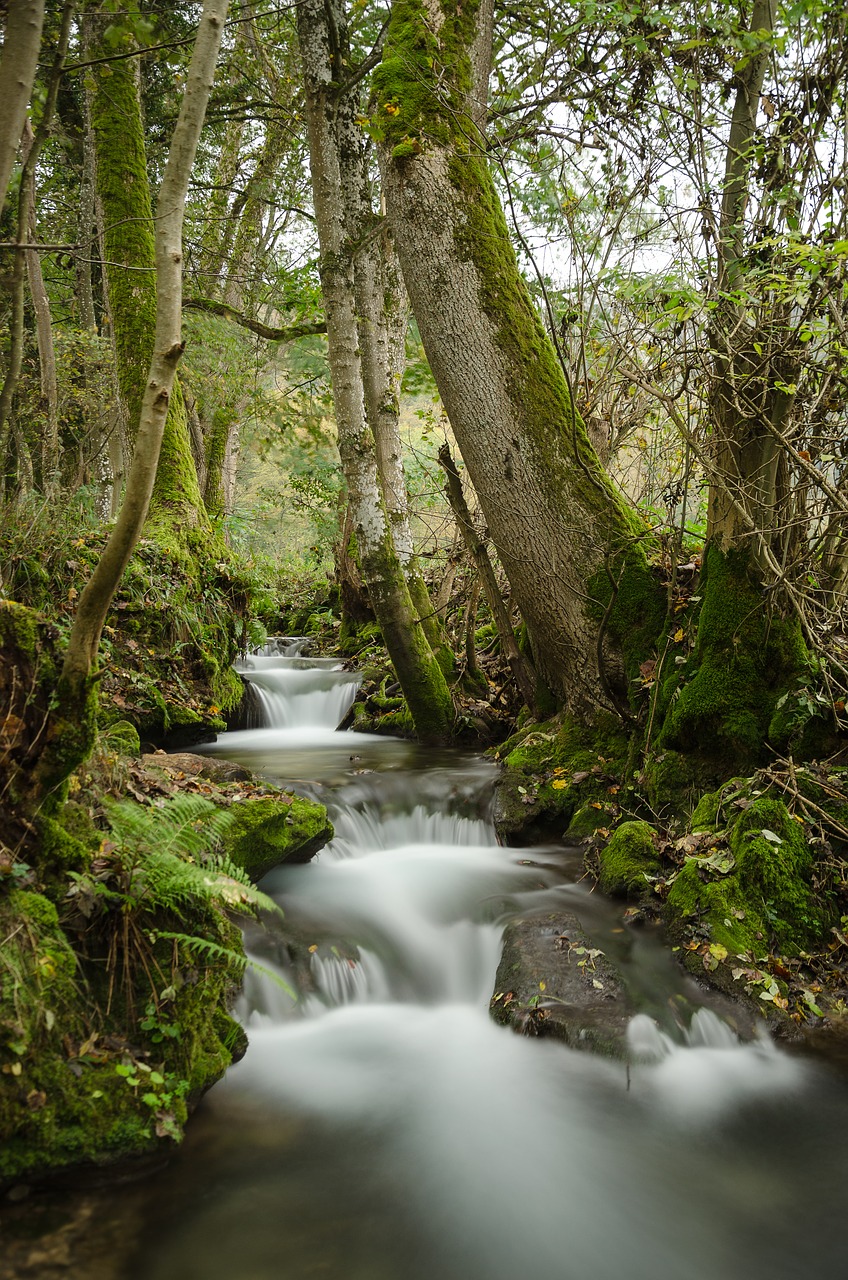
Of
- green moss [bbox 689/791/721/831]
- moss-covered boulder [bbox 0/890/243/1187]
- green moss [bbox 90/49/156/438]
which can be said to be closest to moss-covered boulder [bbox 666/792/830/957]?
green moss [bbox 689/791/721/831]

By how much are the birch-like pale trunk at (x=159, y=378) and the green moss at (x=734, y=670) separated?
410 centimetres

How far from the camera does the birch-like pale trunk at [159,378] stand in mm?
3189

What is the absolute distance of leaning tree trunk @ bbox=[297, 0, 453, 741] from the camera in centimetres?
830

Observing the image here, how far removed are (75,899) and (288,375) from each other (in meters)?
14.4

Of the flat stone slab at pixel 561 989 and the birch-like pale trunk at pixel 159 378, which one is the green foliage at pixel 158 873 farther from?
the flat stone slab at pixel 561 989

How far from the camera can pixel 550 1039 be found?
403 centimetres

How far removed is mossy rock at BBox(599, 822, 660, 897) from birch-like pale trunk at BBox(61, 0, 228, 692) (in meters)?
3.72

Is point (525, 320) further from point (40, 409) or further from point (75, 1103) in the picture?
point (40, 409)

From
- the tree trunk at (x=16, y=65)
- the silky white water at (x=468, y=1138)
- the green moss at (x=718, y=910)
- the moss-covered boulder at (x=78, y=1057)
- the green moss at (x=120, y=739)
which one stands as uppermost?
the tree trunk at (x=16, y=65)

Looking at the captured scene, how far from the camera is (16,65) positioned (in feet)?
10.9

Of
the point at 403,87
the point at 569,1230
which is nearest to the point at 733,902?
the point at 569,1230

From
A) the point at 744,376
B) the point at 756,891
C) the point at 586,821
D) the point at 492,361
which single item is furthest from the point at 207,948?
the point at 492,361

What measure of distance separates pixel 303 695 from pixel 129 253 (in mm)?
6670

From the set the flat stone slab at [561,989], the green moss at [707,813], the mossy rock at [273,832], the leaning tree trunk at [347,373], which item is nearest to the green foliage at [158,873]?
the mossy rock at [273,832]
